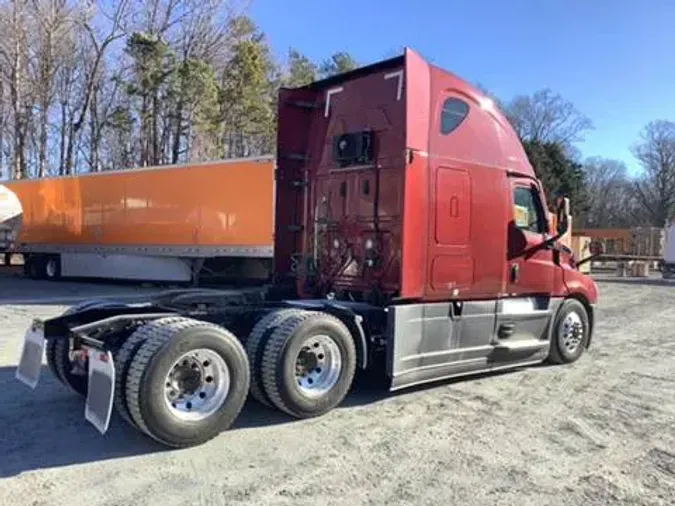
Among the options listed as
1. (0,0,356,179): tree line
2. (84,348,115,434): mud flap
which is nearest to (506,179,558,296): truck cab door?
(84,348,115,434): mud flap

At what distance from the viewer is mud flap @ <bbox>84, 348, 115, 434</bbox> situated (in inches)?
199

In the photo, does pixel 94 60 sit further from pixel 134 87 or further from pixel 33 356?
pixel 33 356

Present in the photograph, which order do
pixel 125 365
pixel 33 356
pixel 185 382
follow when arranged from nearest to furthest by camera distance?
pixel 125 365
pixel 185 382
pixel 33 356

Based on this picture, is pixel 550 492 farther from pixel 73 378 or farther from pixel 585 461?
pixel 73 378

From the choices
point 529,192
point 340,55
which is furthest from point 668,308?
point 340,55

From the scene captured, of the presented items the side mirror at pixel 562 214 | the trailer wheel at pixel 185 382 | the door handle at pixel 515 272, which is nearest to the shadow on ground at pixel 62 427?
the trailer wheel at pixel 185 382

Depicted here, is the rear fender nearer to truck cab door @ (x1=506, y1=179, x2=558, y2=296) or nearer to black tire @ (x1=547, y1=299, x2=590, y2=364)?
truck cab door @ (x1=506, y1=179, x2=558, y2=296)

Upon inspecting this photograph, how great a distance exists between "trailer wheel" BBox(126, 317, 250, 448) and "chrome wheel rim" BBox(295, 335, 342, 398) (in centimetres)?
71

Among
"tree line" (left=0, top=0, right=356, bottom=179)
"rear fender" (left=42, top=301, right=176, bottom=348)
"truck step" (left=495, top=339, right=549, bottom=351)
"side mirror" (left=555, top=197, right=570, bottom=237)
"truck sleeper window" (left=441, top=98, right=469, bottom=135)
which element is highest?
"tree line" (left=0, top=0, right=356, bottom=179)

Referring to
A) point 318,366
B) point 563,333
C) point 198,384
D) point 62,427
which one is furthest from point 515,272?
point 62,427

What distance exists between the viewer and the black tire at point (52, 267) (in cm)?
2422

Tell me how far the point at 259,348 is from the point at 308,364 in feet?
1.84

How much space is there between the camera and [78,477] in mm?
4738

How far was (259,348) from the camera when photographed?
6.08 meters
